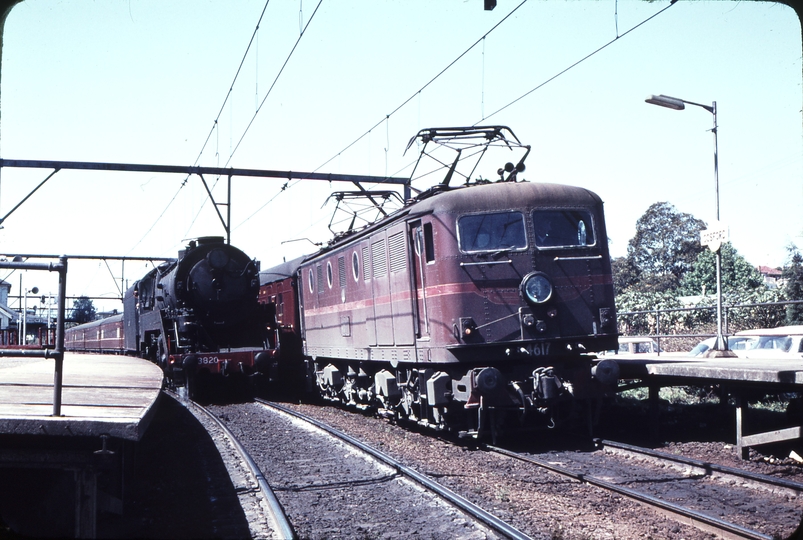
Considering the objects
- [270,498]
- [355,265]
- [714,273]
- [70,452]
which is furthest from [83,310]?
[70,452]

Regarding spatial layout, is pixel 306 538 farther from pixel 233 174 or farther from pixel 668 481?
pixel 233 174

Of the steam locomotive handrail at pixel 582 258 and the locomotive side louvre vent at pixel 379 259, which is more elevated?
the locomotive side louvre vent at pixel 379 259

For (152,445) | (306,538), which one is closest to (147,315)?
(152,445)

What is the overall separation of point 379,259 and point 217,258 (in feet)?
24.2

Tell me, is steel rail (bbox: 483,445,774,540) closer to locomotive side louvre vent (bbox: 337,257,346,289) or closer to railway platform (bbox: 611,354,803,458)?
railway platform (bbox: 611,354,803,458)

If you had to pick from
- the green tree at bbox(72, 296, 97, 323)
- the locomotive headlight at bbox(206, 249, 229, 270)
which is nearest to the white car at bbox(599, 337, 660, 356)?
the locomotive headlight at bbox(206, 249, 229, 270)

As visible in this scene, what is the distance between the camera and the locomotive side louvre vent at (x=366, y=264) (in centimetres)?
1232

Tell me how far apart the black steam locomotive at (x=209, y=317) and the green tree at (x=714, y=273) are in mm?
51236

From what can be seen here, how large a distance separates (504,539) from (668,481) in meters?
3.02

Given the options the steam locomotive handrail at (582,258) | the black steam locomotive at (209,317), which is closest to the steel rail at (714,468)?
the steam locomotive handrail at (582,258)

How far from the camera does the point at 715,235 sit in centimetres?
1488

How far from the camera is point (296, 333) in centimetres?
1850

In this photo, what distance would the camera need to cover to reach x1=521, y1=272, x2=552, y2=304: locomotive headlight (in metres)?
9.77

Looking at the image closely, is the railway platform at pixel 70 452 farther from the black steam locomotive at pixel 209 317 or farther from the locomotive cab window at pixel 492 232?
the black steam locomotive at pixel 209 317
